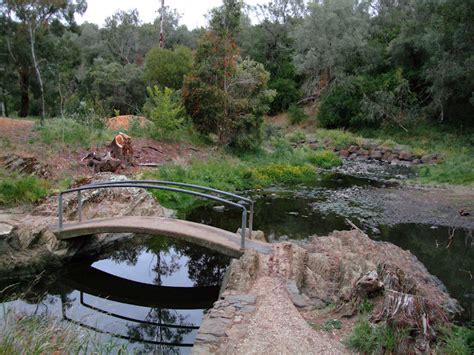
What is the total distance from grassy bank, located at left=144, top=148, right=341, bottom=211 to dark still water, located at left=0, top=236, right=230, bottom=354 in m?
4.18

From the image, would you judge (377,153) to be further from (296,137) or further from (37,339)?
(37,339)

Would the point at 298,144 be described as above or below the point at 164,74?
below

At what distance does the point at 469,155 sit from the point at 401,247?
46.3ft

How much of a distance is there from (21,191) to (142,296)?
15.9 ft

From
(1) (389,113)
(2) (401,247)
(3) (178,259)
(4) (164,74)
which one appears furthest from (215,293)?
(1) (389,113)

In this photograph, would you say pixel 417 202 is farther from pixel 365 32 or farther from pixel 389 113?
pixel 365 32

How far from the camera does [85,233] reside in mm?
8109

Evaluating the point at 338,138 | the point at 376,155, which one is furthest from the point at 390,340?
the point at 338,138

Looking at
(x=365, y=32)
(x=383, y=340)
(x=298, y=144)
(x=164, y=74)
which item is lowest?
(x=298, y=144)

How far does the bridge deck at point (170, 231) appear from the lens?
7.23m

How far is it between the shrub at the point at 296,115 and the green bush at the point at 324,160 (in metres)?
14.4

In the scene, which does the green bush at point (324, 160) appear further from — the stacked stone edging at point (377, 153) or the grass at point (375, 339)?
the grass at point (375, 339)

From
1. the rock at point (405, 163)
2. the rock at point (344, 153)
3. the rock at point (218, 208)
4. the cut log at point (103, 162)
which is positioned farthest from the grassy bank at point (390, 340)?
the rock at point (344, 153)

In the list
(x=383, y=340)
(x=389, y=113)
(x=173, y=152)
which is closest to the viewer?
(x=383, y=340)
